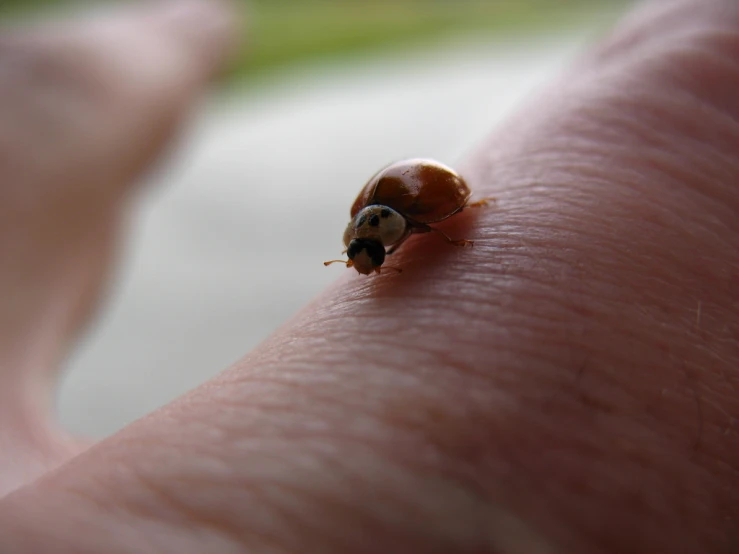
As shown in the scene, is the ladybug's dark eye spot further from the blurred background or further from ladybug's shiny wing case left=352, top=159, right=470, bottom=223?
the blurred background

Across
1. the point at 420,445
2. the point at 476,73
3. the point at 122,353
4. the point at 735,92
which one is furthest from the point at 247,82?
the point at 420,445

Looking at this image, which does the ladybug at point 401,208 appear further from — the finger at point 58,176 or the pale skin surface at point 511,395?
the finger at point 58,176

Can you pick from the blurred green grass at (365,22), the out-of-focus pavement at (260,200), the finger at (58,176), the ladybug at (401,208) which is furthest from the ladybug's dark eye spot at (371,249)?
the blurred green grass at (365,22)

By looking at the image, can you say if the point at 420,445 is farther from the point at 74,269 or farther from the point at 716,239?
the point at 74,269

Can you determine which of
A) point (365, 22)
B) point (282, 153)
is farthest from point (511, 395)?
point (365, 22)

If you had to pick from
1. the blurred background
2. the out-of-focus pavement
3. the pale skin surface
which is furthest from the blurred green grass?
the pale skin surface

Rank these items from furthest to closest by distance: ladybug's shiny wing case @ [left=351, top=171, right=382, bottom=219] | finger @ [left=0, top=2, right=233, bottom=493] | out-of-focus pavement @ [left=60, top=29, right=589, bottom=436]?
out-of-focus pavement @ [left=60, top=29, right=589, bottom=436] → finger @ [left=0, top=2, right=233, bottom=493] → ladybug's shiny wing case @ [left=351, top=171, right=382, bottom=219]
